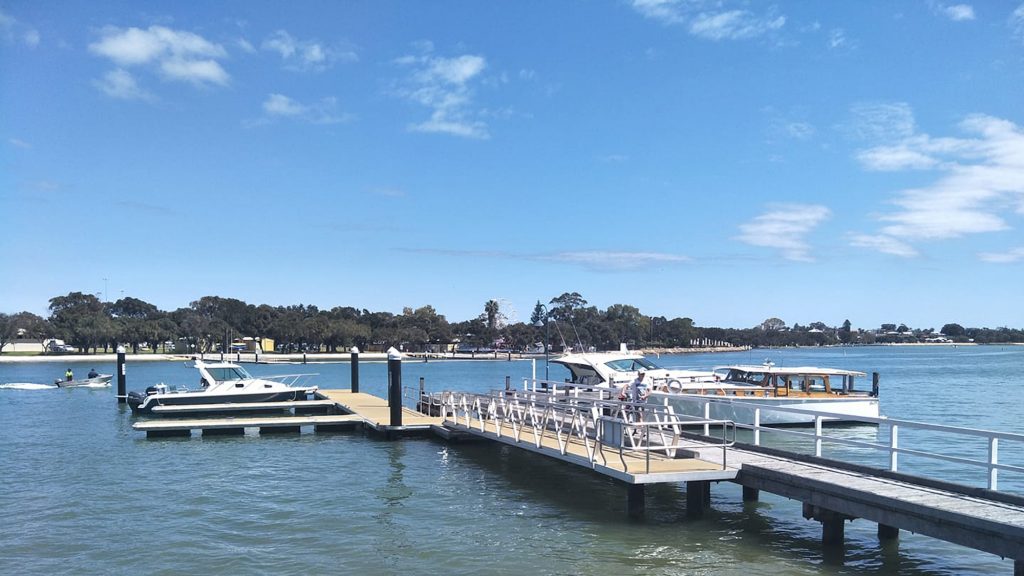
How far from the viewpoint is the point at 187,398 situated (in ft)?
121

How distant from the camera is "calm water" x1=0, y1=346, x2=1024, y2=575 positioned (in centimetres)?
1464

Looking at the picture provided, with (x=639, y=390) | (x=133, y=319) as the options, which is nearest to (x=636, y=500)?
(x=639, y=390)

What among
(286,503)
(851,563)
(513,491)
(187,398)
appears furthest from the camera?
(187,398)

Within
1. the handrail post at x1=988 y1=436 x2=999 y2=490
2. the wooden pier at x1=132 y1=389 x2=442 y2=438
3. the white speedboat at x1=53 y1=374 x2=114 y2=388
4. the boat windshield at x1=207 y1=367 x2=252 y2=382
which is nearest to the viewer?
the handrail post at x1=988 y1=436 x2=999 y2=490

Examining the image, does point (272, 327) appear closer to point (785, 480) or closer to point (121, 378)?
point (121, 378)

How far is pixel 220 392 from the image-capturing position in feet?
123

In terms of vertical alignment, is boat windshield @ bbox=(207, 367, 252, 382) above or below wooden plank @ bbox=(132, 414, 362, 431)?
above

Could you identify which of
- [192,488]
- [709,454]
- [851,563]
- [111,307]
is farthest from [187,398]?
[111,307]

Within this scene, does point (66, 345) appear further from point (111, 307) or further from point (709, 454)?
point (709, 454)

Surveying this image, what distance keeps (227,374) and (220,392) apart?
1851 millimetres

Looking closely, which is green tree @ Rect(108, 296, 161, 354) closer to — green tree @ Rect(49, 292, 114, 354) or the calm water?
green tree @ Rect(49, 292, 114, 354)

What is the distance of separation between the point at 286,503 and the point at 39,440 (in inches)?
677

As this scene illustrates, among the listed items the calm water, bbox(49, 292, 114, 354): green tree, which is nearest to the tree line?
bbox(49, 292, 114, 354): green tree

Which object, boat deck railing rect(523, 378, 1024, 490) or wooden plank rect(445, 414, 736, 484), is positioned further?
boat deck railing rect(523, 378, 1024, 490)
